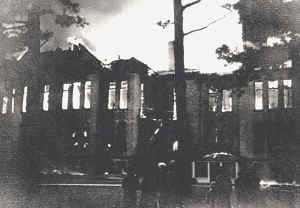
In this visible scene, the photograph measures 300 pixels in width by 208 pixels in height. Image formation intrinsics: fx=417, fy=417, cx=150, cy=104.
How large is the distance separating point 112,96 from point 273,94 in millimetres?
14137

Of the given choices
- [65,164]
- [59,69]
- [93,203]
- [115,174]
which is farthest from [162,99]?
[93,203]

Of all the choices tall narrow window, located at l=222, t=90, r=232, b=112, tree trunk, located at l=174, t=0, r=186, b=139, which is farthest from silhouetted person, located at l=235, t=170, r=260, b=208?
tall narrow window, located at l=222, t=90, r=232, b=112

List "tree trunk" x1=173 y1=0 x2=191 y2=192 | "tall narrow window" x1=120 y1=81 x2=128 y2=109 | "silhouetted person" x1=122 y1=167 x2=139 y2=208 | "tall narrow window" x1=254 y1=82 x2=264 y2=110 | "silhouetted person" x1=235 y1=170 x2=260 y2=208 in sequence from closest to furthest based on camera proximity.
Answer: "silhouetted person" x1=122 y1=167 x2=139 y2=208
"silhouetted person" x1=235 y1=170 x2=260 y2=208
"tree trunk" x1=173 y1=0 x2=191 y2=192
"tall narrow window" x1=254 y1=82 x2=264 y2=110
"tall narrow window" x1=120 y1=81 x2=128 y2=109

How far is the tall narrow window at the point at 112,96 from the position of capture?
37.7 metres

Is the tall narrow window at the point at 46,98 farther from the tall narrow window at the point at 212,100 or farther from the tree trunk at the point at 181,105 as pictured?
the tree trunk at the point at 181,105

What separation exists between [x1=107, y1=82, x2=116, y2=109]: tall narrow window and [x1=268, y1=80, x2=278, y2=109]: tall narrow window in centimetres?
1353

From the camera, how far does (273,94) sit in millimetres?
33844

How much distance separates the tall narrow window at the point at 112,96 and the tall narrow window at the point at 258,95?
12.4 meters

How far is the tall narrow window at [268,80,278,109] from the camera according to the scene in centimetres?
3362

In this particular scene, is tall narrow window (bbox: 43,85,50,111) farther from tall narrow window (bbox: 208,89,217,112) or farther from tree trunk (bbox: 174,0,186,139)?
tree trunk (bbox: 174,0,186,139)

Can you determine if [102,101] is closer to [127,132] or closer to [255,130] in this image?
[127,132]

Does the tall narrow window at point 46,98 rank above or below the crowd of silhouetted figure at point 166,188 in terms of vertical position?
above

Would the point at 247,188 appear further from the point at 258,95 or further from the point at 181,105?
the point at 258,95

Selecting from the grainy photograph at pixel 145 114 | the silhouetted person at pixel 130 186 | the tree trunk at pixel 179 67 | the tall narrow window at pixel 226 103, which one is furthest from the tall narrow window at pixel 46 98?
the silhouetted person at pixel 130 186
